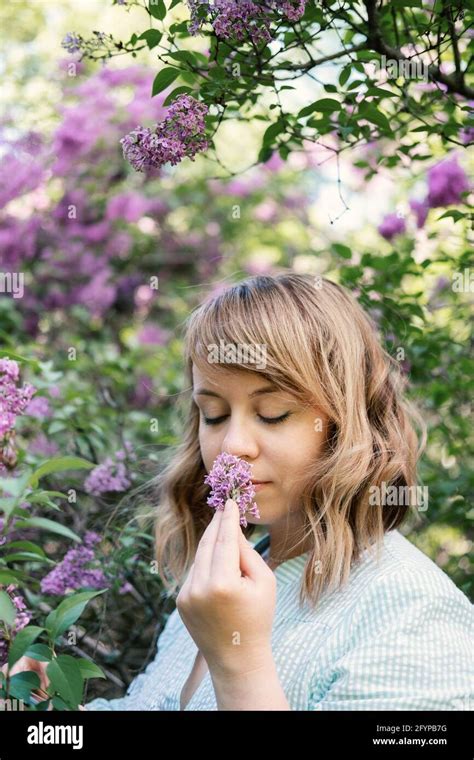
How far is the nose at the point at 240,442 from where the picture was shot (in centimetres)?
131

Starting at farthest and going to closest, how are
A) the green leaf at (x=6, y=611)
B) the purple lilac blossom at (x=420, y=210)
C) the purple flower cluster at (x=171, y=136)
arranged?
the purple lilac blossom at (x=420, y=210) < the purple flower cluster at (x=171, y=136) < the green leaf at (x=6, y=611)

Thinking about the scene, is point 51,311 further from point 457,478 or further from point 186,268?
point 457,478

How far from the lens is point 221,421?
1409 mm

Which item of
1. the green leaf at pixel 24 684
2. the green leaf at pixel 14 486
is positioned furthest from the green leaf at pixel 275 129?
the green leaf at pixel 24 684

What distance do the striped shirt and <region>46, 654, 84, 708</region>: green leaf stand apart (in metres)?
0.22

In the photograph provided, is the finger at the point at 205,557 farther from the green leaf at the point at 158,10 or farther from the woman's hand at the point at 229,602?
the green leaf at the point at 158,10

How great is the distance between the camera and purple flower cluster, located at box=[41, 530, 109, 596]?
1.74 meters

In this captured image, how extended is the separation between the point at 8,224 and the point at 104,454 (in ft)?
7.48

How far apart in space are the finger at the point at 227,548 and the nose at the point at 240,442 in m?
0.17

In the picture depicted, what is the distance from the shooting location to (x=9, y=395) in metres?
1.48

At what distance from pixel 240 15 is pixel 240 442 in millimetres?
637

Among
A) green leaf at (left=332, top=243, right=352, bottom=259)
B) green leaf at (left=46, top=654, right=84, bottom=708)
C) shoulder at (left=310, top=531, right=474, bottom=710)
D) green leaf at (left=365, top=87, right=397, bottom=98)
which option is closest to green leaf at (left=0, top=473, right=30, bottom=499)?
green leaf at (left=46, top=654, right=84, bottom=708)

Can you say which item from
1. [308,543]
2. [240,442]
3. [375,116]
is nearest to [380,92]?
[375,116]
